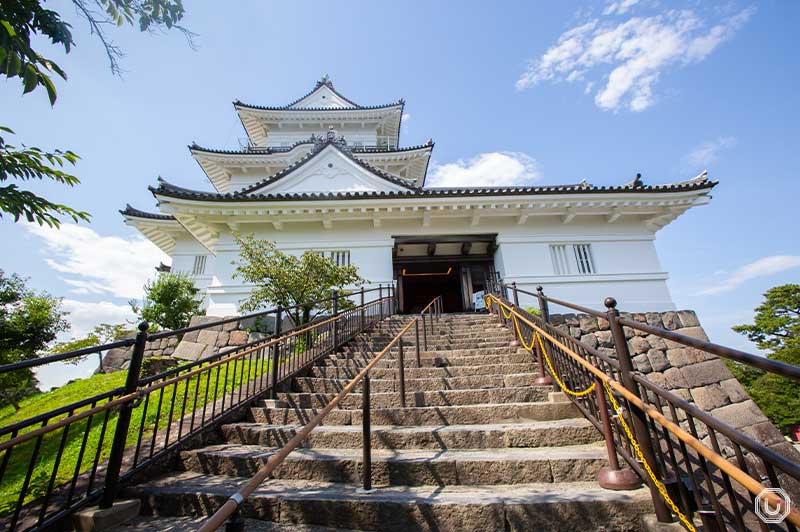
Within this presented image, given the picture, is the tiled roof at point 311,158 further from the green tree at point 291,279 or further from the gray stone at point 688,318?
the gray stone at point 688,318

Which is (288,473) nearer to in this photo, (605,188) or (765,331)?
(605,188)

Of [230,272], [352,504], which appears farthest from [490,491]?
[230,272]

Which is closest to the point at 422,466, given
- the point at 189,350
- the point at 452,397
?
the point at 452,397

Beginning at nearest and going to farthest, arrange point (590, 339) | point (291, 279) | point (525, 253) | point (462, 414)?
1. point (462, 414)
2. point (291, 279)
3. point (590, 339)
4. point (525, 253)

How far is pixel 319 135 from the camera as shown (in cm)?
1942

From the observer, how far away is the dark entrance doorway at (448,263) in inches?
457

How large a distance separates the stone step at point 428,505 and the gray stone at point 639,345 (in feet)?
22.7

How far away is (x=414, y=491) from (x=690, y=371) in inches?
328

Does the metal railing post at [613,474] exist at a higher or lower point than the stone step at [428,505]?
higher

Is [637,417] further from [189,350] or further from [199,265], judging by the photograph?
[199,265]

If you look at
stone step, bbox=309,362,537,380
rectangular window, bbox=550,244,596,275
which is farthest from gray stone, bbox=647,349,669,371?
stone step, bbox=309,362,537,380

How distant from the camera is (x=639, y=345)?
26.3ft

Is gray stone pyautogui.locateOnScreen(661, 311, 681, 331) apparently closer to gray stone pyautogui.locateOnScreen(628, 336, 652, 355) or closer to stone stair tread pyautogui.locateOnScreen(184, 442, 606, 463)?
gray stone pyautogui.locateOnScreen(628, 336, 652, 355)

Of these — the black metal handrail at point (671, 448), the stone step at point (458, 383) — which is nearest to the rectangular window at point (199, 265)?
the stone step at point (458, 383)
